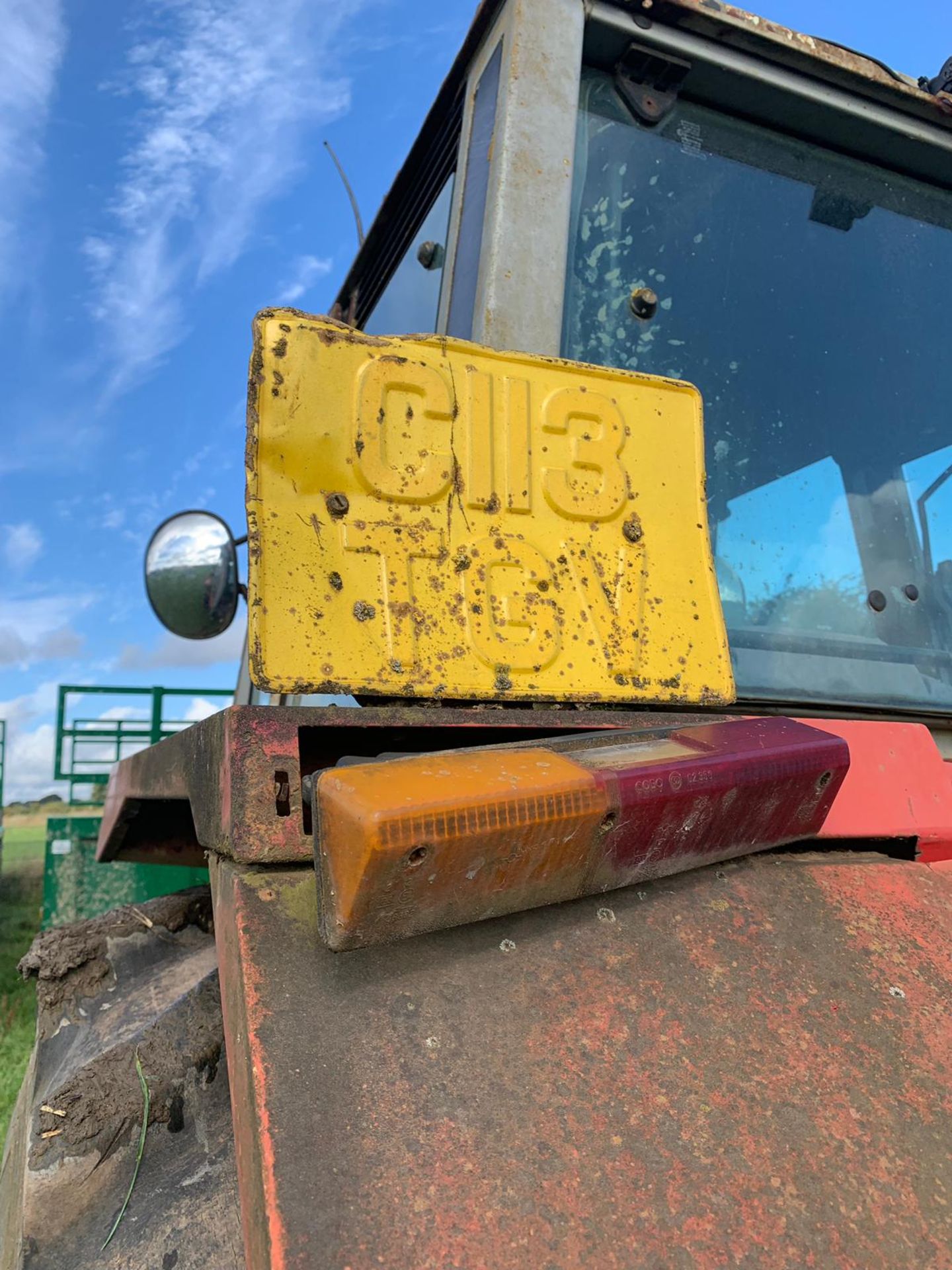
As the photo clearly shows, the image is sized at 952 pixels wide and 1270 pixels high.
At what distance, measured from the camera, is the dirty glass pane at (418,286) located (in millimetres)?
2016

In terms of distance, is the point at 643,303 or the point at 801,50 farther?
the point at 801,50

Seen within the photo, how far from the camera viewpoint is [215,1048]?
3.72 ft

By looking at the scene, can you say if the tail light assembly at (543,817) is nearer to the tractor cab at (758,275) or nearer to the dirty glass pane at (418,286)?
the tractor cab at (758,275)

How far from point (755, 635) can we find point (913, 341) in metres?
0.85

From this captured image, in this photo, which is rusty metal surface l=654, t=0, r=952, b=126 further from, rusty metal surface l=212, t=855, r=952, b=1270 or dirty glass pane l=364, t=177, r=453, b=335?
rusty metal surface l=212, t=855, r=952, b=1270

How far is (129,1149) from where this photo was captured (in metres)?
1.03

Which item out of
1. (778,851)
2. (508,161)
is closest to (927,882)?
(778,851)

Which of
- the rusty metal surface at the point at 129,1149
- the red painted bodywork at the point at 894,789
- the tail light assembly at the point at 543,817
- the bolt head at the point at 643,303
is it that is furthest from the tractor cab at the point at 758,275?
the rusty metal surface at the point at 129,1149

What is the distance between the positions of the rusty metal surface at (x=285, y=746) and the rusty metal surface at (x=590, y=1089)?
5 centimetres

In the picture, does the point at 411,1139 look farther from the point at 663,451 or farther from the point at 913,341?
the point at 913,341

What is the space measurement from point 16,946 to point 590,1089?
5841 millimetres

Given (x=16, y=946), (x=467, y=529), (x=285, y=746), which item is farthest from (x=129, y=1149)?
(x=16, y=946)

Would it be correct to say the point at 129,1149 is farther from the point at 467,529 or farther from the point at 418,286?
the point at 418,286

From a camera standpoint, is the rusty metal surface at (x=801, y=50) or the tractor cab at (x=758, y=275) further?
the rusty metal surface at (x=801, y=50)
